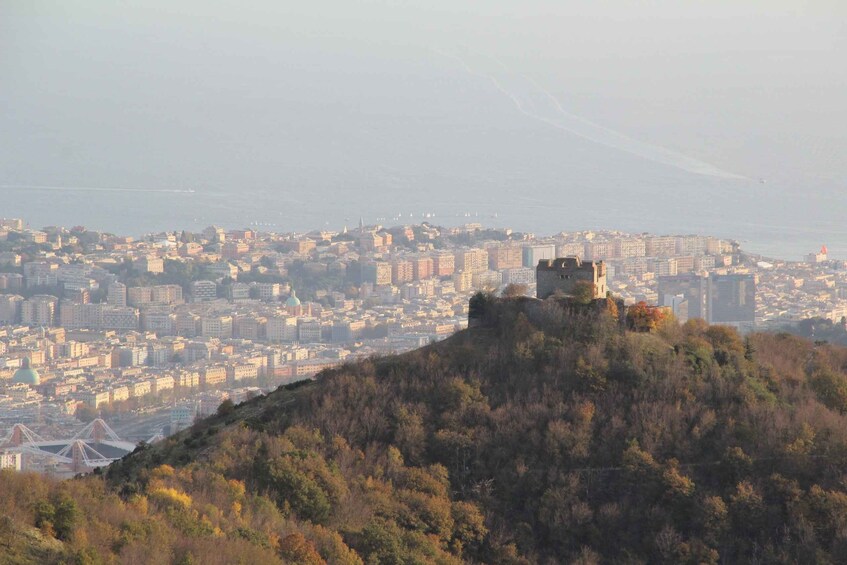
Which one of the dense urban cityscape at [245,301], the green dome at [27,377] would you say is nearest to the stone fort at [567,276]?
the dense urban cityscape at [245,301]

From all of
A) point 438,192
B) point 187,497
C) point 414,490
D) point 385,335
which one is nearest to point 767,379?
point 414,490

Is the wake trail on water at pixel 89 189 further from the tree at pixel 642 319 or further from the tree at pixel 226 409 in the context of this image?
the tree at pixel 642 319

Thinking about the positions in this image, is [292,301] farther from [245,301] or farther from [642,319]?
[642,319]

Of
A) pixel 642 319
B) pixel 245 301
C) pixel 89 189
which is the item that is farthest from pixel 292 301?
pixel 642 319

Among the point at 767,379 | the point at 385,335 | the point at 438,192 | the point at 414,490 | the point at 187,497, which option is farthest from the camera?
the point at 438,192

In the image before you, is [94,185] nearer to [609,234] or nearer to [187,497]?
[609,234]

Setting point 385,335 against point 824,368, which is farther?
point 385,335
